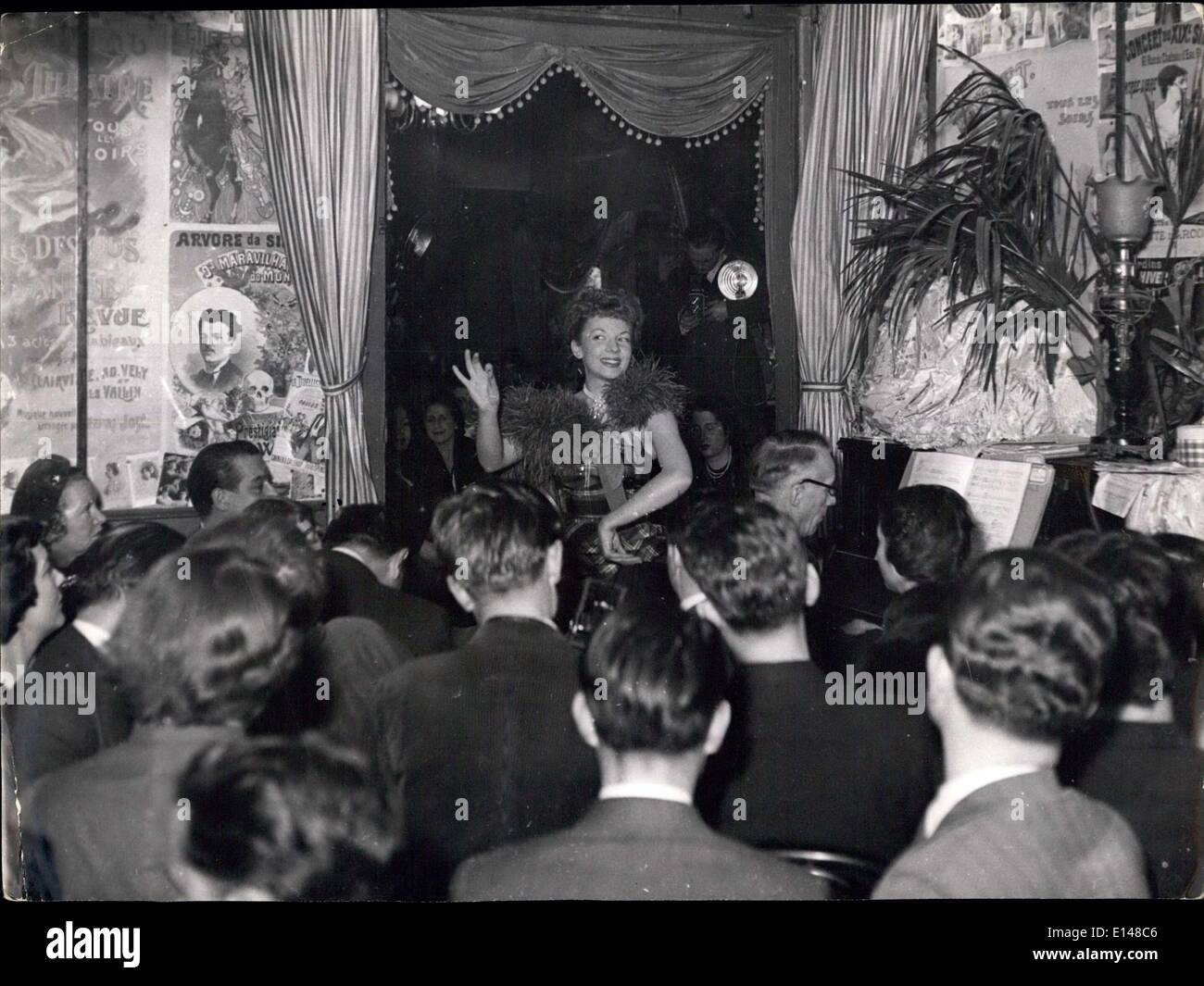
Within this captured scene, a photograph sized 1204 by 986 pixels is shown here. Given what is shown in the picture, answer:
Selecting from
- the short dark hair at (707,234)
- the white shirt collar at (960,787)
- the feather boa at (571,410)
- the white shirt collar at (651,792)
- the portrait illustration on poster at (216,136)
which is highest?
the portrait illustration on poster at (216,136)

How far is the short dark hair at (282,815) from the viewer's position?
2.25 m

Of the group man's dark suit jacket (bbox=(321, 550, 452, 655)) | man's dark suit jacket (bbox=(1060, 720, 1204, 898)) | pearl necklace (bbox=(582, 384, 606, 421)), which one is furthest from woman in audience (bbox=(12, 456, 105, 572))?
man's dark suit jacket (bbox=(1060, 720, 1204, 898))

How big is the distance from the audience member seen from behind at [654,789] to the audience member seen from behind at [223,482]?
4.88ft

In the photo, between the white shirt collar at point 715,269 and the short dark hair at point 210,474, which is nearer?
the short dark hair at point 210,474

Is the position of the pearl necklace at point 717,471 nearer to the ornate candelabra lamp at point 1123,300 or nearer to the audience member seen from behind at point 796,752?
the ornate candelabra lamp at point 1123,300

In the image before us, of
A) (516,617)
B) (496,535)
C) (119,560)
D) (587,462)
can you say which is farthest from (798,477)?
(119,560)

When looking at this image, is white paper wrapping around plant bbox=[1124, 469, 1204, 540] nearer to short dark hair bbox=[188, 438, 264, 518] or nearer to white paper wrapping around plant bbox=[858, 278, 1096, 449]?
white paper wrapping around plant bbox=[858, 278, 1096, 449]

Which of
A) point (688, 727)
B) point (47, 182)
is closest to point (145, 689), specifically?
point (688, 727)

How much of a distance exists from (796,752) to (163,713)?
1381mm

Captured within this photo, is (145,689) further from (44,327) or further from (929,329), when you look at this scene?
(929,329)

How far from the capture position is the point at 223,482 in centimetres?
361

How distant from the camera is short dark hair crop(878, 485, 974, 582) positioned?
10.1 feet

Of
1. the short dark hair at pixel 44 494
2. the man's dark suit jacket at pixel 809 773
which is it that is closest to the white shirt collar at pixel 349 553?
the short dark hair at pixel 44 494

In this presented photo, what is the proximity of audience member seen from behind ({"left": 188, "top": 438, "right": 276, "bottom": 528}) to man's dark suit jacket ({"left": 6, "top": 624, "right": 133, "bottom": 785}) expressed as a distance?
0.58m
